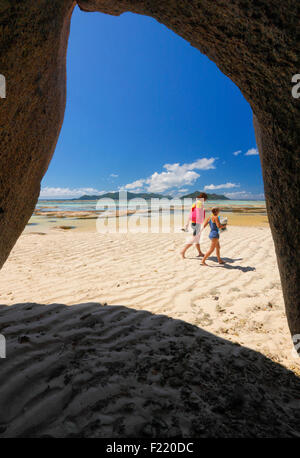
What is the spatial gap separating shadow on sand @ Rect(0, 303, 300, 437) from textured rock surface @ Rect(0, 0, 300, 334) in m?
0.65

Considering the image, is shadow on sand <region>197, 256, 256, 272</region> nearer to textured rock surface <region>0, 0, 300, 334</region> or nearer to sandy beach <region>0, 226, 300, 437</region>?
sandy beach <region>0, 226, 300, 437</region>

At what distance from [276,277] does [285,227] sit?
340cm

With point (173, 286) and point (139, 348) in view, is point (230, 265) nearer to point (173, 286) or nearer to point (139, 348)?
point (173, 286)

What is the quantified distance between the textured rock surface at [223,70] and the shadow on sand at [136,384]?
2.14 feet

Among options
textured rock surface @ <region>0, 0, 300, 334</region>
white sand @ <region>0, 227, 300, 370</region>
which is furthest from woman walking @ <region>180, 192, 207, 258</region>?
textured rock surface @ <region>0, 0, 300, 334</region>

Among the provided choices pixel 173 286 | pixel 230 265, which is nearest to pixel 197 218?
pixel 230 265

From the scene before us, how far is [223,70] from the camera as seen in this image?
6.28 feet

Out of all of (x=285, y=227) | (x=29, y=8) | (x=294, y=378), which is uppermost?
(x=29, y=8)

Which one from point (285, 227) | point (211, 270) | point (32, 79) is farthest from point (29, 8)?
point (211, 270)

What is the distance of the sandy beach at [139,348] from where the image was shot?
149 cm

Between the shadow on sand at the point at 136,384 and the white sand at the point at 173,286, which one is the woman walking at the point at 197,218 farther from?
the shadow on sand at the point at 136,384

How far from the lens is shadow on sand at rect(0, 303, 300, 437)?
1.42 m
